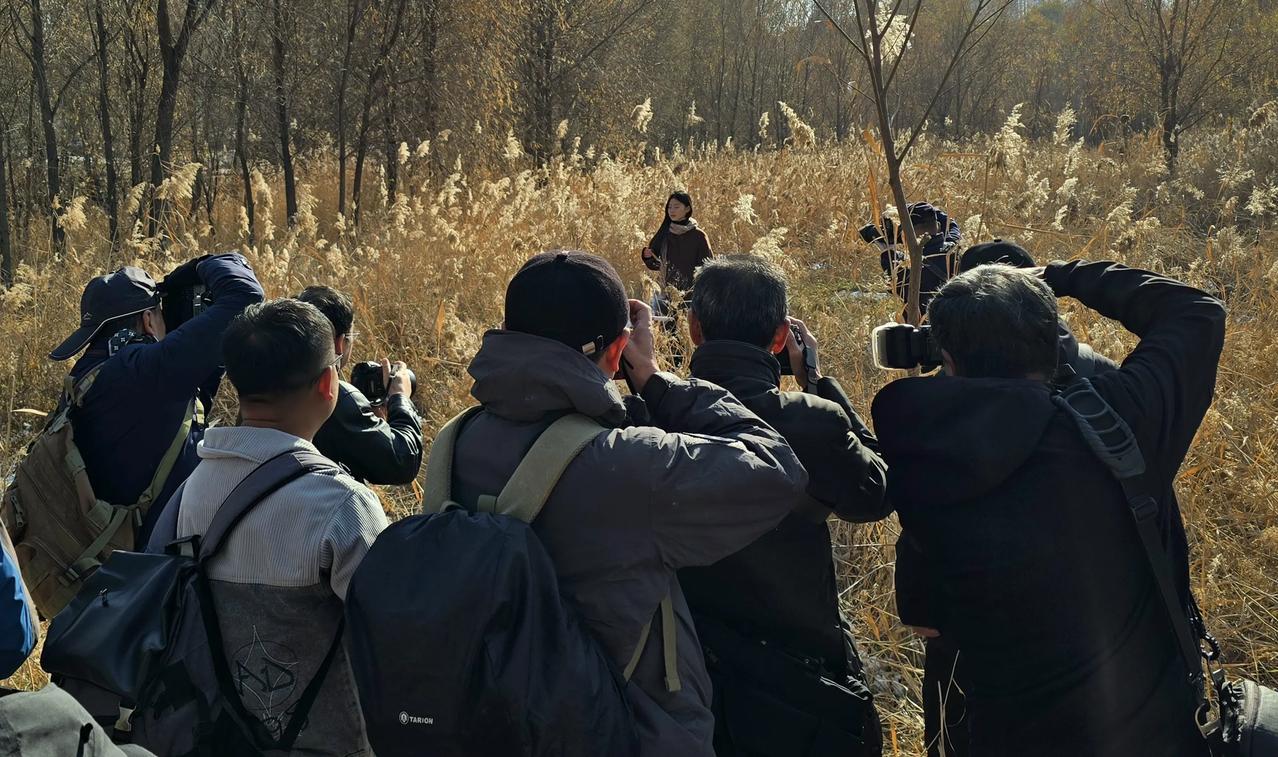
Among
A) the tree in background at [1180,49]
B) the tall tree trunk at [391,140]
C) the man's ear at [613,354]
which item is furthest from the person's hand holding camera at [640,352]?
the tree in background at [1180,49]

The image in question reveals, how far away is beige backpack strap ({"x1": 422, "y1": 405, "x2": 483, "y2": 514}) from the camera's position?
70.5 inches

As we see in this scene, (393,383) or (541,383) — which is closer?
(541,383)

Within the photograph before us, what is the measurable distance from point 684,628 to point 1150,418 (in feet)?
3.06

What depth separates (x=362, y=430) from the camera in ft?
8.86

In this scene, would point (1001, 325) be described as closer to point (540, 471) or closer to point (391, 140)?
point (540, 471)

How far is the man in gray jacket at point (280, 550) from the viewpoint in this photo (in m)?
1.91

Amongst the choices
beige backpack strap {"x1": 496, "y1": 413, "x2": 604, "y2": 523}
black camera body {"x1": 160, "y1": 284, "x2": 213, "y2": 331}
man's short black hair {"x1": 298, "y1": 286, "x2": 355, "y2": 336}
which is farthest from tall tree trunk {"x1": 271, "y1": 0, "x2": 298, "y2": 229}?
beige backpack strap {"x1": 496, "y1": 413, "x2": 604, "y2": 523}

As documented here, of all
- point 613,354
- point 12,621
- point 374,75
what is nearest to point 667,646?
point 613,354

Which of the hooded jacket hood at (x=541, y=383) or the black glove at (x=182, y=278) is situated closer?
the hooded jacket hood at (x=541, y=383)

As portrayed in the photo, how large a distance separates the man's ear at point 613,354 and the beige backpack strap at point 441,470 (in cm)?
24

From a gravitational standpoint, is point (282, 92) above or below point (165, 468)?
→ above

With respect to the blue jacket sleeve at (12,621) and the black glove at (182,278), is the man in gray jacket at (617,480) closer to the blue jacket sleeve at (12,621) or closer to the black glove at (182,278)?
the blue jacket sleeve at (12,621)

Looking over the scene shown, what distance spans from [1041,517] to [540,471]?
89cm

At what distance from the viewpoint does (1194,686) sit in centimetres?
181
